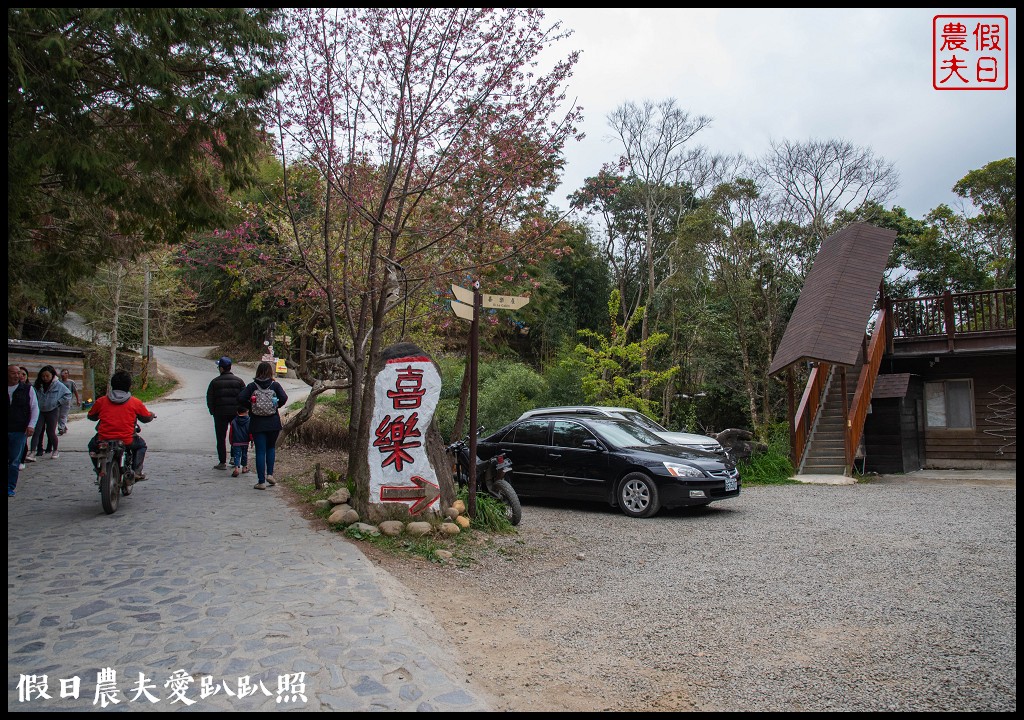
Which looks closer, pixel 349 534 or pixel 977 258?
pixel 349 534

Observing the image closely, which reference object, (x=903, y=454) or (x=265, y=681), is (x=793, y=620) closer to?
(x=265, y=681)

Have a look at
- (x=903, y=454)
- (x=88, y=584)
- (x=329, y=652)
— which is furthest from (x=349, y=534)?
(x=903, y=454)

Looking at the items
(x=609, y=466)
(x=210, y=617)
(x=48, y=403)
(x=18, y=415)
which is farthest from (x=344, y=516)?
(x=48, y=403)

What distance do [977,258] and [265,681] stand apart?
26.4 meters

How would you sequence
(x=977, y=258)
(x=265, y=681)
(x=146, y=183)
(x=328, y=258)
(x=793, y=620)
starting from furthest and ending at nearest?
(x=977, y=258)
(x=328, y=258)
(x=146, y=183)
(x=793, y=620)
(x=265, y=681)

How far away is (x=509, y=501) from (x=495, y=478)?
0.39 meters

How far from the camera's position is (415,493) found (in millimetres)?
7594

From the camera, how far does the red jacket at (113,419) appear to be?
7.90m

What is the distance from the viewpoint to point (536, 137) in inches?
385

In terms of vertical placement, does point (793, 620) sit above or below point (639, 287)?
below

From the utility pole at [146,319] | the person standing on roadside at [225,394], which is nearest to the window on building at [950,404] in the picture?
the person standing on roadside at [225,394]

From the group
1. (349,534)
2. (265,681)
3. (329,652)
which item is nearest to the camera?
(265,681)

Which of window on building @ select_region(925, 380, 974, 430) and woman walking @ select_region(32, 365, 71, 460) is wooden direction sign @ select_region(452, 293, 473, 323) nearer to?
woman walking @ select_region(32, 365, 71, 460)

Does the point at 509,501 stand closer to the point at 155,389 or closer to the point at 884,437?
the point at 884,437
